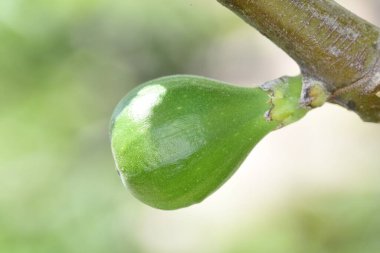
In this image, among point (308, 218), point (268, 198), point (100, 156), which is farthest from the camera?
point (100, 156)

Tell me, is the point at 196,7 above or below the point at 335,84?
above

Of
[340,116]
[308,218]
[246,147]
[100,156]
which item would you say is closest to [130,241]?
[100,156]

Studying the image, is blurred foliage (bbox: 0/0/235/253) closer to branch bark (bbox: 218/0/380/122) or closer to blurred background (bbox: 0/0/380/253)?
blurred background (bbox: 0/0/380/253)

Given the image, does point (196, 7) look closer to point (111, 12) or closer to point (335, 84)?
point (111, 12)

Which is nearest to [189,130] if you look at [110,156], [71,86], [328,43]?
[328,43]

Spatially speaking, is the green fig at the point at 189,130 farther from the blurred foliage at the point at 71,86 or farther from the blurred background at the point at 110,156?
the blurred foliage at the point at 71,86

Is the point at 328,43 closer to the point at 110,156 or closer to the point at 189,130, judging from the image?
the point at 189,130

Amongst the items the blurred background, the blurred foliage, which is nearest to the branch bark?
the blurred background
